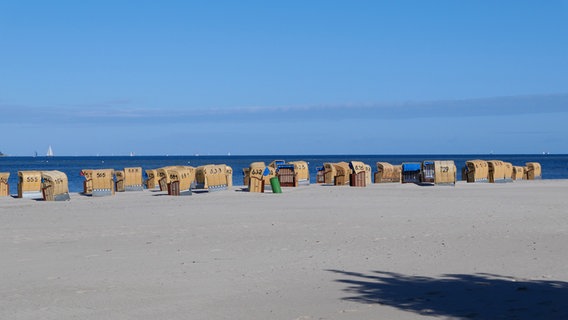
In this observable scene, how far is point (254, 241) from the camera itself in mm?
14836

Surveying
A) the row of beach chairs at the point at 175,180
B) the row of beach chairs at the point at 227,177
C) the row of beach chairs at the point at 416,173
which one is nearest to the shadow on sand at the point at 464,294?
the row of beach chairs at the point at 175,180

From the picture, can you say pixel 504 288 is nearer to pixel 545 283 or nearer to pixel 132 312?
pixel 545 283

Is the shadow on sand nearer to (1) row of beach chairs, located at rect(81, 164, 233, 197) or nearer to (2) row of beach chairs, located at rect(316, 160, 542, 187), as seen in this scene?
(1) row of beach chairs, located at rect(81, 164, 233, 197)

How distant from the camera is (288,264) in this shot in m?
11.9

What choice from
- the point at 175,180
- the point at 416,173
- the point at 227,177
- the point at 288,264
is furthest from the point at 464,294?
the point at 416,173

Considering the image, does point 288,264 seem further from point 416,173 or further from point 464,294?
point 416,173

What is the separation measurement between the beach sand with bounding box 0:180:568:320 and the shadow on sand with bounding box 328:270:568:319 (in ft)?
0.07

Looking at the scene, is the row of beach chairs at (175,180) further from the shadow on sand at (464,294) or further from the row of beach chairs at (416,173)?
the shadow on sand at (464,294)

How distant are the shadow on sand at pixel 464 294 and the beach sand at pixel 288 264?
0.02 meters

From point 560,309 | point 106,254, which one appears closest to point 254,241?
point 106,254

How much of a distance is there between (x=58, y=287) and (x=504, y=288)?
18.6ft

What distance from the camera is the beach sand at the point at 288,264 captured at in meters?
8.66

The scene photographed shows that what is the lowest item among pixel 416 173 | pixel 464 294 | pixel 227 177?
pixel 464 294

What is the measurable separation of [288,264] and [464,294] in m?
3.45
